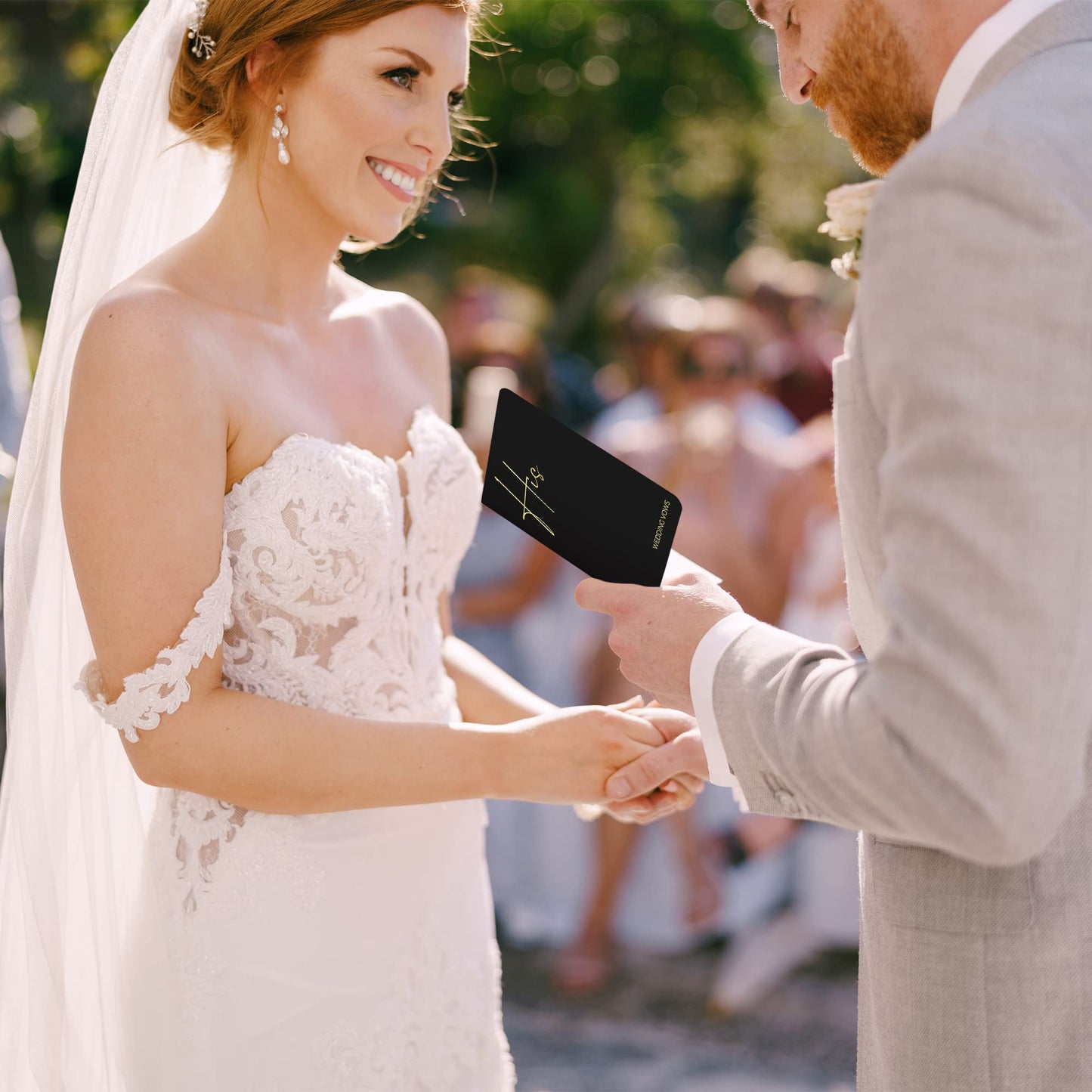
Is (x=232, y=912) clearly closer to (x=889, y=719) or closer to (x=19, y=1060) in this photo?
(x=19, y=1060)

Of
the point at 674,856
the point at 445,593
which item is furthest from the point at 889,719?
the point at 674,856

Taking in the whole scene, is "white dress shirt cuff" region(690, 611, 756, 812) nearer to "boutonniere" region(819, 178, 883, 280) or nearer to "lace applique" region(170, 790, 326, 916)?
"boutonniere" region(819, 178, 883, 280)

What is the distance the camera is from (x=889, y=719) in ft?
4.31

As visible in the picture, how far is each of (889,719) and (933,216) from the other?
53 centimetres

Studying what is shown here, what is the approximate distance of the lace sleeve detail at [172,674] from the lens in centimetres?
191

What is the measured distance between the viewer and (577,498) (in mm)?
1848

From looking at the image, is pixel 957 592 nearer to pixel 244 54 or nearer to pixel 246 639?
pixel 246 639

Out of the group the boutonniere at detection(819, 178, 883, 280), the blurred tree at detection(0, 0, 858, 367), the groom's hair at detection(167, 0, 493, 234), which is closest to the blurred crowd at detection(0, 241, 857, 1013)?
the groom's hair at detection(167, 0, 493, 234)

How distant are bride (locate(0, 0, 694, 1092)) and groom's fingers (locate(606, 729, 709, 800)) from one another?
3 centimetres

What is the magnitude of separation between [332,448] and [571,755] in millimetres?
651

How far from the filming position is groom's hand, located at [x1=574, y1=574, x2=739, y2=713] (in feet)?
5.38

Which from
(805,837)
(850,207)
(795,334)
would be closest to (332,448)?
(850,207)

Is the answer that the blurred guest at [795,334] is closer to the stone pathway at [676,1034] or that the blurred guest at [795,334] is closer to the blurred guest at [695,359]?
the blurred guest at [695,359]

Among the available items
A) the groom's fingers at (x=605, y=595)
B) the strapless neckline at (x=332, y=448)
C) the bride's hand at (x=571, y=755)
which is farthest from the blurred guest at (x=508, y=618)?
the groom's fingers at (x=605, y=595)
